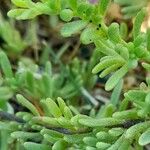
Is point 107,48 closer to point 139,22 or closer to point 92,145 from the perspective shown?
point 139,22

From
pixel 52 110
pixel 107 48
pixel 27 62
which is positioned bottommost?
pixel 27 62

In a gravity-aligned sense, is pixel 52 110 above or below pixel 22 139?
above

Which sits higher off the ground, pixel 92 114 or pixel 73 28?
pixel 73 28

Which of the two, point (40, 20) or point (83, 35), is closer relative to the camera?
point (83, 35)

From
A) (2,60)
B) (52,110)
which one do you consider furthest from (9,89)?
(52,110)

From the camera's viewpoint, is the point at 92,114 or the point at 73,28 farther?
the point at 92,114

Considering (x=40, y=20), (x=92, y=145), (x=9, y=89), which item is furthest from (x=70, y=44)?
(x=92, y=145)

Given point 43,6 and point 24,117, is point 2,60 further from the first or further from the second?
point 43,6

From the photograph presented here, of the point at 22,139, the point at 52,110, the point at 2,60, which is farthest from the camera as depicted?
the point at 2,60

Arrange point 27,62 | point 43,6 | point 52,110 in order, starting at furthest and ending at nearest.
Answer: point 27,62, point 52,110, point 43,6
